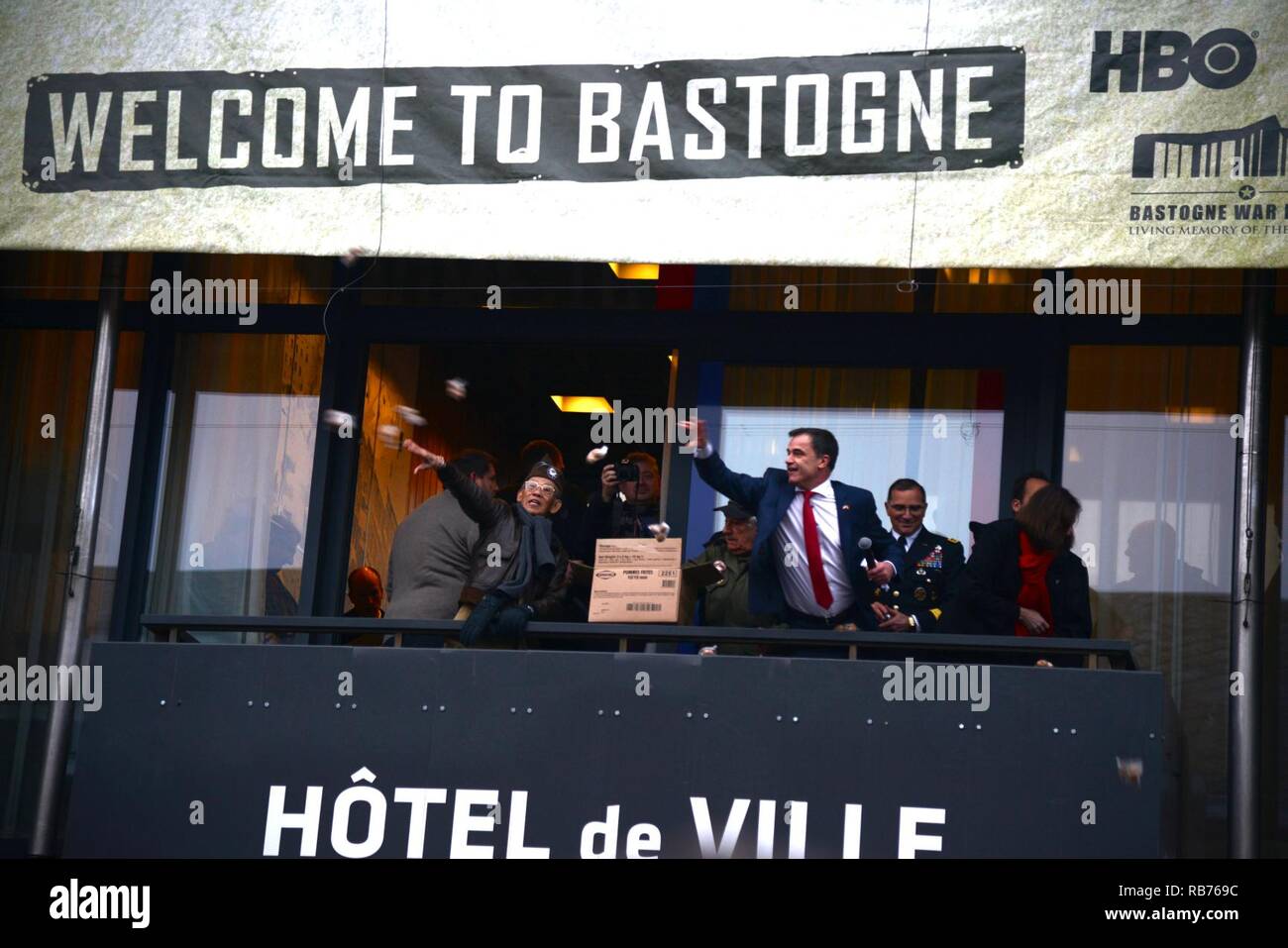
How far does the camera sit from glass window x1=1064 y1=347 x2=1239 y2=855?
34.1 feet

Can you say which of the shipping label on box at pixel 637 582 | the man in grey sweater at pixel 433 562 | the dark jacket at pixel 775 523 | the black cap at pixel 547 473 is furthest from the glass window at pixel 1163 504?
the man in grey sweater at pixel 433 562

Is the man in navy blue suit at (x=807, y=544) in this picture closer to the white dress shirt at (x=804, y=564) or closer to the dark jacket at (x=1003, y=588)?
the white dress shirt at (x=804, y=564)

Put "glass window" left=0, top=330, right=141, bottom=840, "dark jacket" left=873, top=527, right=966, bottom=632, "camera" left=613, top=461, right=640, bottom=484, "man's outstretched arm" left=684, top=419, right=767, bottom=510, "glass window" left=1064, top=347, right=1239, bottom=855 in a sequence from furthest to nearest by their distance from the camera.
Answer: "glass window" left=0, top=330, right=141, bottom=840 < "camera" left=613, top=461, right=640, bottom=484 < "glass window" left=1064, top=347, right=1239, bottom=855 < "dark jacket" left=873, top=527, right=966, bottom=632 < "man's outstretched arm" left=684, top=419, right=767, bottom=510

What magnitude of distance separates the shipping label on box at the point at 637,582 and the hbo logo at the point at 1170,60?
3.11m

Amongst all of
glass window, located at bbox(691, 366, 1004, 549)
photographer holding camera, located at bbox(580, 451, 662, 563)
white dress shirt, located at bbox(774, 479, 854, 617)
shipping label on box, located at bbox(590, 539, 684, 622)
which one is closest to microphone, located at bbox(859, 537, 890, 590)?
white dress shirt, located at bbox(774, 479, 854, 617)

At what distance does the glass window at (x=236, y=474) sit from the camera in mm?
11422

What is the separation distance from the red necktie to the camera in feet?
4.83

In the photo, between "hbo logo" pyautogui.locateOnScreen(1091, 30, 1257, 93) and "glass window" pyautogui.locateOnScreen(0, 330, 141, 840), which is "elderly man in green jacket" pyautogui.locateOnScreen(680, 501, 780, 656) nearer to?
"hbo logo" pyautogui.locateOnScreen(1091, 30, 1257, 93)

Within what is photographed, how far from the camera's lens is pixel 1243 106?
352 inches

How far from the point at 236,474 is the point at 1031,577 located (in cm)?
509

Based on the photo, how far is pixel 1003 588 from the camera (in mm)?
9055

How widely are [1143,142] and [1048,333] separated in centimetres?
196
